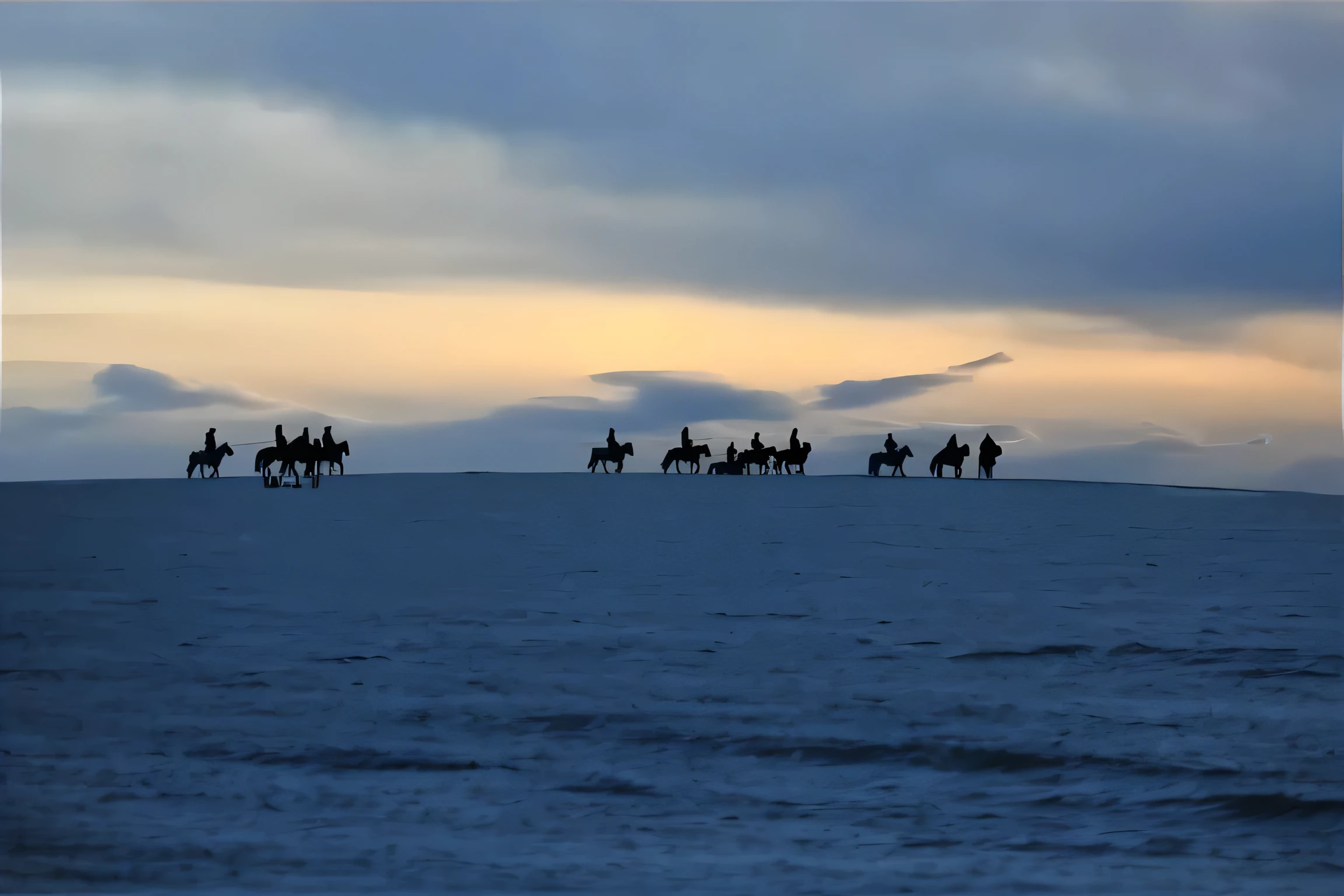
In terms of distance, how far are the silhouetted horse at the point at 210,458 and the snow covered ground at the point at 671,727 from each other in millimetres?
39561

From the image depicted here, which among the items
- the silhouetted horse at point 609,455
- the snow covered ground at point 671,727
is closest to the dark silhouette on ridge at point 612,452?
the silhouetted horse at point 609,455

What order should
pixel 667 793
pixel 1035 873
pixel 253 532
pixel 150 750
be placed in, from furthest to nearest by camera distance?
pixel 253 532, pixel 150 750, pixel 667 793, pixel 1035 873

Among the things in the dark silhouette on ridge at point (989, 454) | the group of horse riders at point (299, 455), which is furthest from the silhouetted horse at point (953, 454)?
the group of horse riders at point (299, 455)

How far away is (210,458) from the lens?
6053 cm

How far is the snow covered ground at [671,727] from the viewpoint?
274 inches

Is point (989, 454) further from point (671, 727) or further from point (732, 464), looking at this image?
point (671, 727)

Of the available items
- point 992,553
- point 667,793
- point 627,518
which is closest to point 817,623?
point 667,793

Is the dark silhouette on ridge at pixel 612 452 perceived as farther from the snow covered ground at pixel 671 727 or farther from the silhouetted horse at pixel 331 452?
the snow covered ground at pixel 671 727

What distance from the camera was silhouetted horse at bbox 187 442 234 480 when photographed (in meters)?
60.2

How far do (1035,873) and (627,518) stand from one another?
1080 inches

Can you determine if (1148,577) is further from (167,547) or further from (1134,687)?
(167,547)

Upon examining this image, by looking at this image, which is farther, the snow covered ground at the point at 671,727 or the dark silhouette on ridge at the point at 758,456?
the dark silhouette on ridge at the point at 758,456

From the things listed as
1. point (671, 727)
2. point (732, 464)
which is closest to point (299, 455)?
point (732, 464)

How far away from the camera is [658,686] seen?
11.1m
